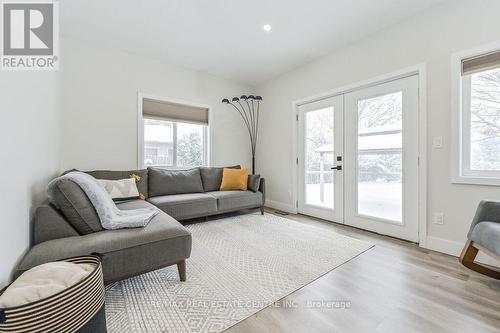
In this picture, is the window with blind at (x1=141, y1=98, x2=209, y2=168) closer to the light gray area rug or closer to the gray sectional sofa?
the light gray area rug

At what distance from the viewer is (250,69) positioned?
3.95m

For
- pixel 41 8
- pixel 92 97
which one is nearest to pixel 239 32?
pixel 41 8

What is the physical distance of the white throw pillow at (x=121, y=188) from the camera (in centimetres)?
269

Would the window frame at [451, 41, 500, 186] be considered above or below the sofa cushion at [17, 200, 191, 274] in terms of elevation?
above

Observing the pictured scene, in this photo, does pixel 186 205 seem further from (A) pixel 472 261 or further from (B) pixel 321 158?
(A) pixel 472 261

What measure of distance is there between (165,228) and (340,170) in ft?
8.32

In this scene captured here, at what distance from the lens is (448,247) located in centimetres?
219

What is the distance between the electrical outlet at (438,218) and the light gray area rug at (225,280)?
0.72 meters

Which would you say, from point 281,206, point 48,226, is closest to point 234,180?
point 281,206

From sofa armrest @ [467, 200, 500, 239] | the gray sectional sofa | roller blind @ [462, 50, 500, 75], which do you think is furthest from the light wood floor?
roller blind @ [462, 50, 500, 75]

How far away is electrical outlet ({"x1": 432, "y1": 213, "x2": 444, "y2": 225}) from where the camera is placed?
225 centimetres

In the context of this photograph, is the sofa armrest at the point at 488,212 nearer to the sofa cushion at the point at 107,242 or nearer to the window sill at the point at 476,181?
the window sill at the point at 476,181

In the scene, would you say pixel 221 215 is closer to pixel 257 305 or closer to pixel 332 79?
pixel 257 305

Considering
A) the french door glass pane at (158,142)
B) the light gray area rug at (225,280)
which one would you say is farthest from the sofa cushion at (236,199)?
the french door glass pane at (158,142)
